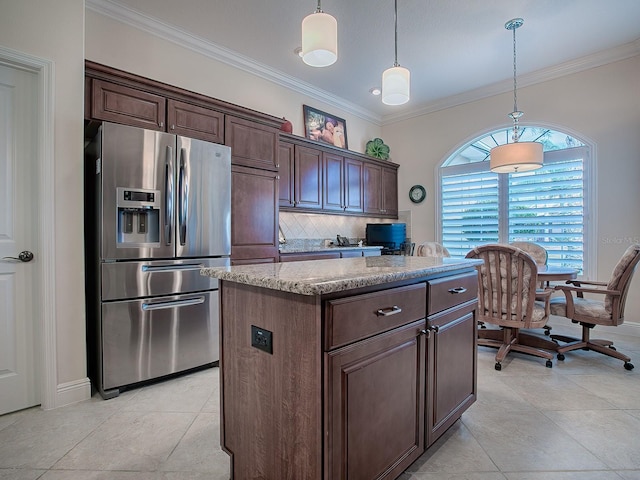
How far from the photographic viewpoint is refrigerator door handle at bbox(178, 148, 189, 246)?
2.48 m

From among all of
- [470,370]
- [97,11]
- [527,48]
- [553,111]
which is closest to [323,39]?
[470,370]

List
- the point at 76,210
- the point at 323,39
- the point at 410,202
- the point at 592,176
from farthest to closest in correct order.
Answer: the point at 410,202 → the point at 592,176 → the point at 76,210 → the point at 323,39

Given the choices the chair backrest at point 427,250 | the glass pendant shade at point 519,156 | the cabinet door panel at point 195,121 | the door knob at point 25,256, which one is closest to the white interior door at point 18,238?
the door knob at point 25,256

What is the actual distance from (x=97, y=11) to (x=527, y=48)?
4.20 meters

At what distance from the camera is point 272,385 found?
1.21 meters

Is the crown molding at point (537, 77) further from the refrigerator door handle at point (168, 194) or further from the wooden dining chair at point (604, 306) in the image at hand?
the refrigerator door handle at point (168, 194)

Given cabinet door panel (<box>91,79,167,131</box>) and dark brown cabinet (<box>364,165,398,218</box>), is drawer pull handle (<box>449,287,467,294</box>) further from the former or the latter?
dark brown cabinet (<box>364,165,398,218</box>)

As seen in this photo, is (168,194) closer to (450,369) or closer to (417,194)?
(450,369)

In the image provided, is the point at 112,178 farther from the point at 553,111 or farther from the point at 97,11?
the point at 553,111

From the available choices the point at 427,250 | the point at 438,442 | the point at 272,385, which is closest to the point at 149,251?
the point at 272,385

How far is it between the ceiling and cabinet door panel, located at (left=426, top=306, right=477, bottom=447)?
270cm

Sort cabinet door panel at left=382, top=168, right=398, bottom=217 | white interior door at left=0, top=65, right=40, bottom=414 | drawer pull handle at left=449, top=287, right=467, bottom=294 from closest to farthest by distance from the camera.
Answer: drawer pull handle at left=449, top=287, right=467, bottom=294 < white interior door at left=0, top=65, right=40, bottom=414 < cabinet door panel at left=382, top=168, right=398, bottom=217

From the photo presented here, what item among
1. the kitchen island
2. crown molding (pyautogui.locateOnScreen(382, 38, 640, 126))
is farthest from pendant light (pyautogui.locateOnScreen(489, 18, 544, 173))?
the kitchen island

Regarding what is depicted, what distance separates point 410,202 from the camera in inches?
216
